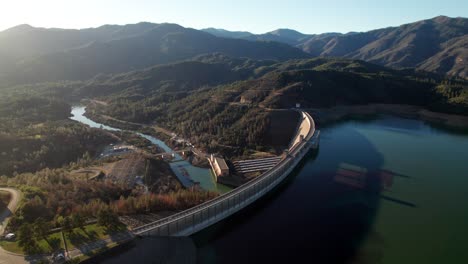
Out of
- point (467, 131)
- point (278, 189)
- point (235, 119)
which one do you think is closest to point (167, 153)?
point (235, 119)

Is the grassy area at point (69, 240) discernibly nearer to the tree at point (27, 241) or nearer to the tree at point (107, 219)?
the tree at point (27, 241)

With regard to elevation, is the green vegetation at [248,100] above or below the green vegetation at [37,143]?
above

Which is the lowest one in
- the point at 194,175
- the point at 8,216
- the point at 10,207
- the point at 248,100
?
the point at 194,175

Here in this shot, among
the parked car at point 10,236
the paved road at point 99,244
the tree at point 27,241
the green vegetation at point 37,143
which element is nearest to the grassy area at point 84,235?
the paved road at point 99,244

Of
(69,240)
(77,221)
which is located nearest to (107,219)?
(77,221)

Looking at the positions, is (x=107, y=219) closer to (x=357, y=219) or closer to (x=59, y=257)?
(x=59, y=257)

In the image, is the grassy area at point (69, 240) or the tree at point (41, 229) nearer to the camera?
the grassy area at point (69, 240)
